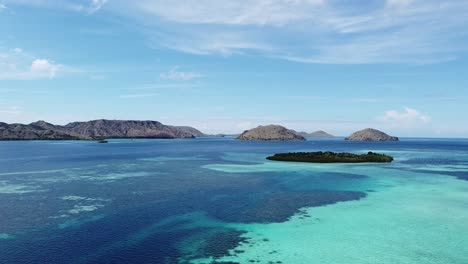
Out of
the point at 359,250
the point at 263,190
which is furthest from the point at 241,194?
the point at 359,250

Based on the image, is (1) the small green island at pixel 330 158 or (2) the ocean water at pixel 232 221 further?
(1) the small green island at pixel 330 158

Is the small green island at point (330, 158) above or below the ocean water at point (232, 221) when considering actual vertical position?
above

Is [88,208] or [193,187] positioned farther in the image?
[193,187]

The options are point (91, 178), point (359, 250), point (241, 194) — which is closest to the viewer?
point (359, 250)

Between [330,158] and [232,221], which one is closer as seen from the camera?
[232,221]

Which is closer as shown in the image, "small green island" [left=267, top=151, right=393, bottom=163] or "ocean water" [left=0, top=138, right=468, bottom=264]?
"ocean water" [left=0, top=138, right=468, bottom=264]

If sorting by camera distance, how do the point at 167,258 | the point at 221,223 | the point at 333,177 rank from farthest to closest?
the point at 333,177, the point at 221,223, the point at 167,258

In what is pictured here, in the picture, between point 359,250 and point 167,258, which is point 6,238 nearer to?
point 167,258

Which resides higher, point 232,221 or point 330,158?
point 330,158

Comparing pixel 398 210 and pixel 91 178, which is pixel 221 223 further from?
pixel 91 178

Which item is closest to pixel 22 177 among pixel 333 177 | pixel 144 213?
pixel 144 213

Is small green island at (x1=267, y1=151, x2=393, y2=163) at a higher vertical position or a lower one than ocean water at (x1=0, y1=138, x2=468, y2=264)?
higher
